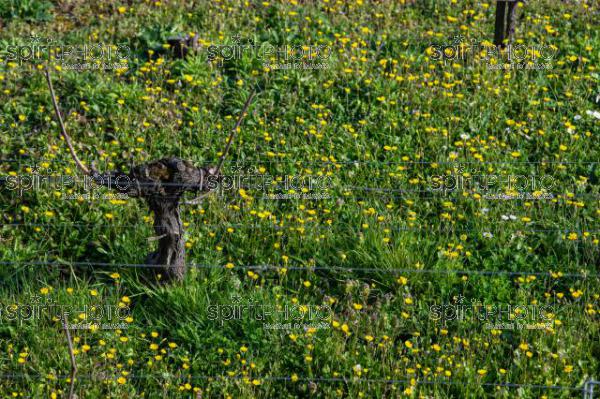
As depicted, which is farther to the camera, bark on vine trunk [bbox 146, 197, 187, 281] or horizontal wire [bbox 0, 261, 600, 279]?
horizontal wire [bbox 0, 261, 600, 279]

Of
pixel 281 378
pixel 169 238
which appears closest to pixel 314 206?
pixel 169 238

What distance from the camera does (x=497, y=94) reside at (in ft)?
27.8

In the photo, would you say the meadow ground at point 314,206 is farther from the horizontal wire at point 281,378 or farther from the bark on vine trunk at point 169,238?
the bark on vine trunk at point 169,238

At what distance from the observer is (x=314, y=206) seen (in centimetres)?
732

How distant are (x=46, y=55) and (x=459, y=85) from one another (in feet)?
12.6

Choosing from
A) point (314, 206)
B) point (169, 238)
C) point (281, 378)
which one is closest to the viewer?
point (281, 378)

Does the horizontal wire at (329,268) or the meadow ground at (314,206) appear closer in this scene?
the meadow ground at (314,206)

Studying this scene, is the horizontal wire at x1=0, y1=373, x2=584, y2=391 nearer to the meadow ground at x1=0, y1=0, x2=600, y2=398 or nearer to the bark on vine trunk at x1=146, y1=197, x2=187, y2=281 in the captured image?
the meadow ground at x1=0, y1=0, x2=600, y2=398

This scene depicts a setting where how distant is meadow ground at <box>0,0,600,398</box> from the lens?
607 centimetres

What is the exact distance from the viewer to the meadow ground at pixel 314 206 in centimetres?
607

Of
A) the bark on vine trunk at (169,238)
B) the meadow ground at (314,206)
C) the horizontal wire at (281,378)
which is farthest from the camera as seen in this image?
the bark on vine trunk at (169,238)

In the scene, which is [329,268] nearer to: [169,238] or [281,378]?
[281,378]

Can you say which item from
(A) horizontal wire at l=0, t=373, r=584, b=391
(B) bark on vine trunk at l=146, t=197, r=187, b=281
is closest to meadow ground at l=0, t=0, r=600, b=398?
(A) horizontal wire at l=0, t=373, r=584, b=391

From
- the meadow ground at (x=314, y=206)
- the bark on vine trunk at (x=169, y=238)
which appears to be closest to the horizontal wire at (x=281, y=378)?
the meadow ground at (x=314, y=206)
